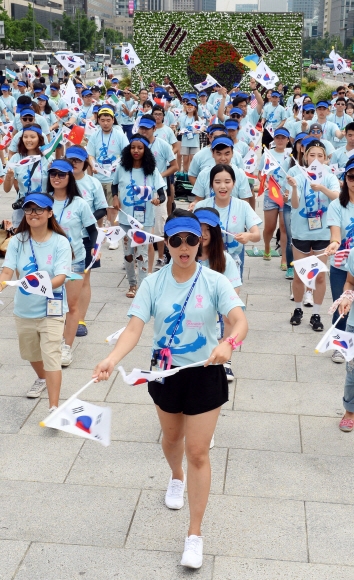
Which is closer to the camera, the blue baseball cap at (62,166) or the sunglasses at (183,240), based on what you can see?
the sunglasses at (183,240)

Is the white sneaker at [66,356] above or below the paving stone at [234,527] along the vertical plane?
below

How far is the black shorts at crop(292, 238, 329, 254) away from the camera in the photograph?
772 centimetres

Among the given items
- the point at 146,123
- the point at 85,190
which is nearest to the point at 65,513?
the point at 85,190

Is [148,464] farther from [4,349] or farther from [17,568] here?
[4,349]

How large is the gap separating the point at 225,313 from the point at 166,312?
0.30 m

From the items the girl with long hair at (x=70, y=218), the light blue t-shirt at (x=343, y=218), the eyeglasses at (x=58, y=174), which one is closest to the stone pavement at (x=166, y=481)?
the girl with long hair at (x=70, y=218)

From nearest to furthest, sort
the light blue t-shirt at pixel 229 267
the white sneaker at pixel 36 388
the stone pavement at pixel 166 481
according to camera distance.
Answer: the stone pavement at pixel 166 481 < the light blue t-shirt at pixel 229 267 < the white sneaker at pixel 36 388

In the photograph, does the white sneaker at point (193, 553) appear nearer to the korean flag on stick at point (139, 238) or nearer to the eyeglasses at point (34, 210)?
the eyeglasses at point (34, 210)

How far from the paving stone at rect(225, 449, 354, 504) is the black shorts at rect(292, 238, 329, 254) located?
9.27 ft

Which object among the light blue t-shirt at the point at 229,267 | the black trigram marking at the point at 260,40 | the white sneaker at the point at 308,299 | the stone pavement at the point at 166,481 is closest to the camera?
the stone pavement at the point at 166,481

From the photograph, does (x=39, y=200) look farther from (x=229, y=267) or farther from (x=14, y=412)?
(x=14, y=412)

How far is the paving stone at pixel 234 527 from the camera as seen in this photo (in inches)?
169

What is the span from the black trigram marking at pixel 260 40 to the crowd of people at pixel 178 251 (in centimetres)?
1535

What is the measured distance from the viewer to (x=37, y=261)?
5.77 metres
